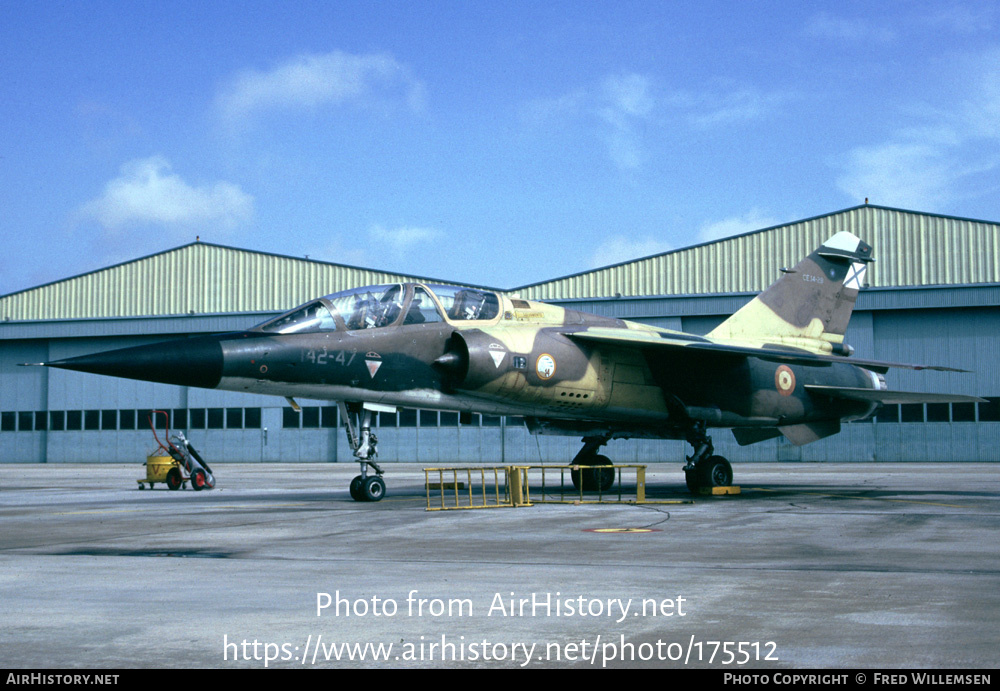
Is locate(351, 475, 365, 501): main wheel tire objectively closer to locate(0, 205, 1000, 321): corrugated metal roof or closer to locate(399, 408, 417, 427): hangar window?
locate(0, 205, 1000, 321): corrugated metal roof

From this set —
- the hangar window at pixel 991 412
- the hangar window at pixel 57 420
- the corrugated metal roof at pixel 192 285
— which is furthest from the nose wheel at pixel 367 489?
the hangar window at pixel 57 420

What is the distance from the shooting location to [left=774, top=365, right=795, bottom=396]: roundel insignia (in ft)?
61.3

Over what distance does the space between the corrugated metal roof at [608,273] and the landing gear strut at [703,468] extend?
23619 mm

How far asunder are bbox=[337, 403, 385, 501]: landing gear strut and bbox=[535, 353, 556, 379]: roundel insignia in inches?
114

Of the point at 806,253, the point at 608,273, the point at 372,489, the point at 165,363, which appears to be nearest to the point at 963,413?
the point at 806,253

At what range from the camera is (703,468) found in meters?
17.2

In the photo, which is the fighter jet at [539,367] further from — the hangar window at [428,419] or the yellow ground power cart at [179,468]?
the hangar window at [428,419]

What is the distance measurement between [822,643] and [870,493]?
46.0ft

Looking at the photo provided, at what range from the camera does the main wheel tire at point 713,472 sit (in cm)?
1717

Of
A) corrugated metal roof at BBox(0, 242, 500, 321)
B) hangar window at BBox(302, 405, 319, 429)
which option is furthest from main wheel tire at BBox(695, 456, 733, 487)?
hangar window at BBox(302, 405, 319, 429)

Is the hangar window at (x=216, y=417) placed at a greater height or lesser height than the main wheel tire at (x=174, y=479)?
greater

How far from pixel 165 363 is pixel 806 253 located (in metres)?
32.4

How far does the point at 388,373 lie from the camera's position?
14.9 m
